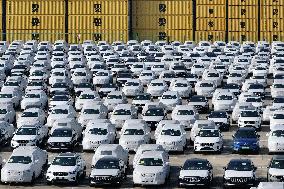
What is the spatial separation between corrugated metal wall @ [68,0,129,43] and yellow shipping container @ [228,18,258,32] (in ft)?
44.6

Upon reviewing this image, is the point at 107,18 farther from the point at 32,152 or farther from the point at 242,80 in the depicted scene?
the point at 32,152

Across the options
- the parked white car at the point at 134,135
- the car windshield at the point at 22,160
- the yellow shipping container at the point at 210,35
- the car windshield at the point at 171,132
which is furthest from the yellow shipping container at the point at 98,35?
the car windshield at the point at 22,160

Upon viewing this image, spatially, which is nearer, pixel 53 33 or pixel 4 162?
pixel 4 162

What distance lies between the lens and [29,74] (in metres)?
86.6

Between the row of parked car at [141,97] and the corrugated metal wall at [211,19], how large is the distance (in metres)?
13.4

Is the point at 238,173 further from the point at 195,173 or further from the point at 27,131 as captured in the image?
the point at 27,131

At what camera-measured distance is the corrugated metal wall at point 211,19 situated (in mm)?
123688

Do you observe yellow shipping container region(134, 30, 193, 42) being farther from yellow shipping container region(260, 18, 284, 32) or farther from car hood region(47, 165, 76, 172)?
car hood region(47, 165, 76, 172)

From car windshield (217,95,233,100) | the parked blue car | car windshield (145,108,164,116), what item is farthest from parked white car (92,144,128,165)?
car windshield (217,95,233,100)

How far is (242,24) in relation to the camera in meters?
125

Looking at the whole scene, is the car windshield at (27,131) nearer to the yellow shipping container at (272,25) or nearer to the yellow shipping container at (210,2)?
the yellow shipping container at (210,2)

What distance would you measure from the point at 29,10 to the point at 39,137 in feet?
228

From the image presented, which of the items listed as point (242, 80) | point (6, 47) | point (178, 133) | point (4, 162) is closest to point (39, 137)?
point (4, 162)

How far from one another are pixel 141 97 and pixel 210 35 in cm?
5652
